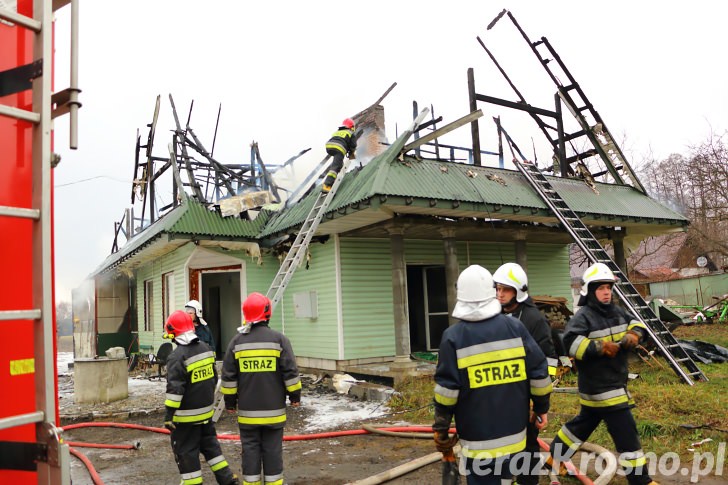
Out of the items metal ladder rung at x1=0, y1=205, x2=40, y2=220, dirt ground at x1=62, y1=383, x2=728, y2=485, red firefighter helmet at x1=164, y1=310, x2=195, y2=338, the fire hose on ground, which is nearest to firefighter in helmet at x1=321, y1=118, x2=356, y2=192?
dirt ground at x1=62, y1=383, x2=728, y2=485

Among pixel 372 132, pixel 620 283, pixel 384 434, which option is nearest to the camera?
pixel 384 434

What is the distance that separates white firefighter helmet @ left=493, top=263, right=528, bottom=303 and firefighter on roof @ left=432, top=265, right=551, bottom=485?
1159 mm

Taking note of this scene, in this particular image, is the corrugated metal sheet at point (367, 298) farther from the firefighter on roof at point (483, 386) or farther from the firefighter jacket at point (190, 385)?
the firefighter on roof at point (483, 386)

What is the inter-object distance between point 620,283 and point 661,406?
10.5ft

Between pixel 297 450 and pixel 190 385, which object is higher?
pixel 190 385

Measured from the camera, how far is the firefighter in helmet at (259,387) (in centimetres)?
434

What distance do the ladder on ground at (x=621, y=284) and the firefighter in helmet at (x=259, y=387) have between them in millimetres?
4779

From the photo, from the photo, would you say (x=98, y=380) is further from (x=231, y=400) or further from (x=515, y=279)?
(x=515, y=279)

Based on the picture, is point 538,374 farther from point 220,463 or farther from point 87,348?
point 87,348

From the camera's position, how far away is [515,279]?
430cm

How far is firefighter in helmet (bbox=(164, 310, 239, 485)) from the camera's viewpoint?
4539 millimetres

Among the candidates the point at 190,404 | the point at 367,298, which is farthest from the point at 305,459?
the point at 367,298

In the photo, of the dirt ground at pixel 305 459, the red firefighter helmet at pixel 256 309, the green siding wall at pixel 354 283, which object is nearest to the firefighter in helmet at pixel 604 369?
the dirt ground at pixel 305 459

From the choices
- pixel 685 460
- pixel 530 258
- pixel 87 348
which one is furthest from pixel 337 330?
pixel 87 348
